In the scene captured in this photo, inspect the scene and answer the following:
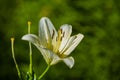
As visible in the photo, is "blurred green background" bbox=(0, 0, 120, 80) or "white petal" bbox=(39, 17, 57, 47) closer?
"white petal" bbox=(39, 17, 57, 47)

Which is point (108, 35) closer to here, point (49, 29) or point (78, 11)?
point (78, 11)

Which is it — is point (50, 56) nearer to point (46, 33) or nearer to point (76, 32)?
point (46, 33)

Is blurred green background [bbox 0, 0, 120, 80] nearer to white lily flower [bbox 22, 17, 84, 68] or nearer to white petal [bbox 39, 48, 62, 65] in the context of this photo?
white lily flower [bbox 22, 17, 84, 68]

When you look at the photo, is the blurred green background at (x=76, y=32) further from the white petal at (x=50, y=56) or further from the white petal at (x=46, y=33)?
the white petal at (x=50, y=56)

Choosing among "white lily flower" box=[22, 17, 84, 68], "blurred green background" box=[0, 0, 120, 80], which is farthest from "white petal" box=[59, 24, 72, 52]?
"blurred green background" box=[0, 0, 120, 80]

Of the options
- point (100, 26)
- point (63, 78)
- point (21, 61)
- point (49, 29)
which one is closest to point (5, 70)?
point (21, 61)

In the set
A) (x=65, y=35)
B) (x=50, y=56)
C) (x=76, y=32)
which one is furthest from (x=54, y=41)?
(x=76, y=32)
